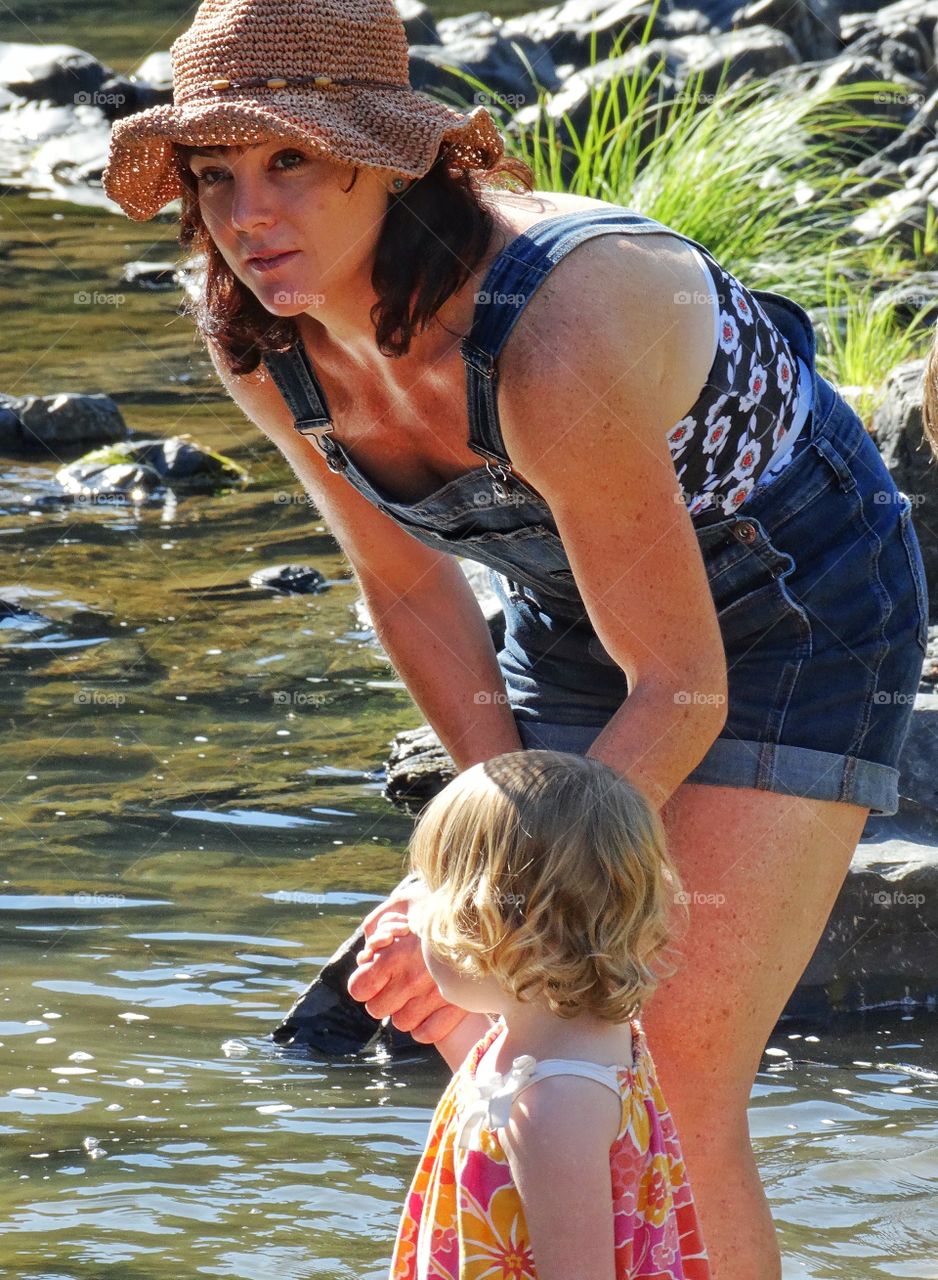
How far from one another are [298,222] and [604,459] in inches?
18.1

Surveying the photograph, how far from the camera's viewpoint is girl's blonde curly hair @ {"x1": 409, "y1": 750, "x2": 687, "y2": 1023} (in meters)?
1.93

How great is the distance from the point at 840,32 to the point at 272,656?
11.6 meters

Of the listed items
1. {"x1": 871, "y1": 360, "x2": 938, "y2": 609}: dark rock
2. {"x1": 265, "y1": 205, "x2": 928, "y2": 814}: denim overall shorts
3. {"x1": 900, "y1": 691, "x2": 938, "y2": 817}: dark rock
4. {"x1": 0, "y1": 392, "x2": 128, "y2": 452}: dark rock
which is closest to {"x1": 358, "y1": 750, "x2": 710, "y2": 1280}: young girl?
{"x1": 265, "y1": 205, "x2": 928, "y2": 814}: denim overall shorts

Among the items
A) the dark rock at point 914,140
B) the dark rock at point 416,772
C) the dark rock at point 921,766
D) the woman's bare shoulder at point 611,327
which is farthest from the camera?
the dark rock at point 914,140

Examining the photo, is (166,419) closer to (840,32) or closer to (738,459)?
(738,459)

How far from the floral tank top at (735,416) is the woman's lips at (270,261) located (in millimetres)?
484

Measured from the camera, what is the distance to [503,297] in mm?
2137

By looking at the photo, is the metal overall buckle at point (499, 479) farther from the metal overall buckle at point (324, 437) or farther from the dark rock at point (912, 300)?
the dark rock at point (912, 300)

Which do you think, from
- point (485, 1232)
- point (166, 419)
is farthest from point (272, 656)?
Answer: point (485, 1232)

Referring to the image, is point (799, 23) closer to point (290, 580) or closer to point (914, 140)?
point (914, 140)

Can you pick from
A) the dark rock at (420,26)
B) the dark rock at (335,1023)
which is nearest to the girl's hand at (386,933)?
the dark rock at (335,1023)

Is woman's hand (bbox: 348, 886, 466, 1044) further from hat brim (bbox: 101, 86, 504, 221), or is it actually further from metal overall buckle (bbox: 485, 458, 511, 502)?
hat brim (bbox: 101, 86, 504, 221)

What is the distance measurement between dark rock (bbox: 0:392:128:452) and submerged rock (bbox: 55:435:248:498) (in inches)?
9.8

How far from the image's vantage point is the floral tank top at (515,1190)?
1.93 metres
